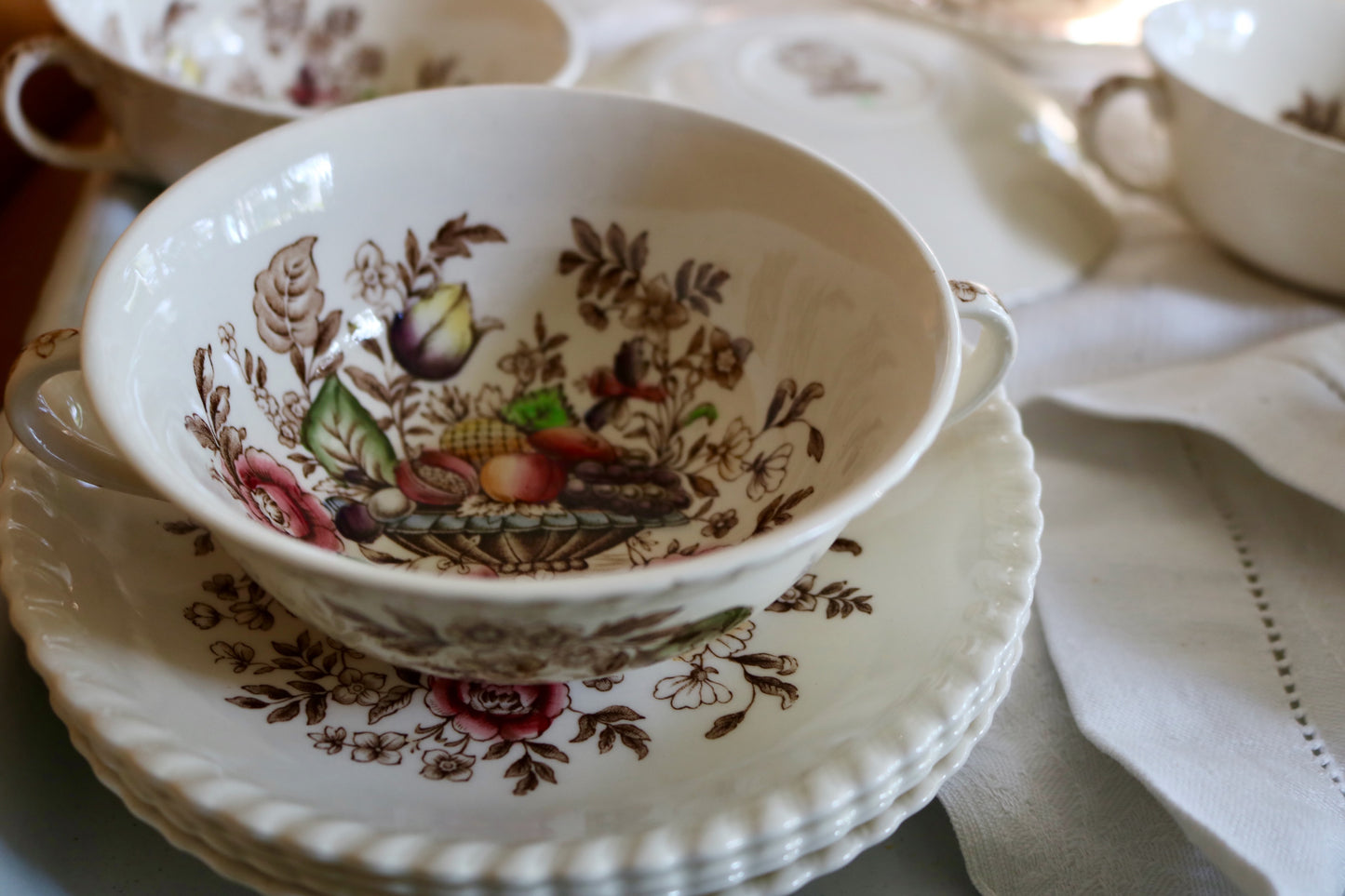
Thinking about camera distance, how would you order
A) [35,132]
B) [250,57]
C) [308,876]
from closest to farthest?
[308,876], [35,132], [250,57]

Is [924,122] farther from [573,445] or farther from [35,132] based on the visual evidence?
[35,132]

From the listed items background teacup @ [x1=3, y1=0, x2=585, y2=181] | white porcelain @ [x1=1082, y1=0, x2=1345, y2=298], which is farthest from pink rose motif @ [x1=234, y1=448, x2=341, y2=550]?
white porcelain @ [x1=1082, y1=0, x2=1345, y2=298]

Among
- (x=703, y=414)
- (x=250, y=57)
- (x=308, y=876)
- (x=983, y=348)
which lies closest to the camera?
(x=308, y=876)

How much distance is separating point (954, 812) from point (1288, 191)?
46cm

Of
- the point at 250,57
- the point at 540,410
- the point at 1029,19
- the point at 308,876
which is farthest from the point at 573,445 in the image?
the point at 1029,19

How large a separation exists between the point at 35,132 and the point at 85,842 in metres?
0.48

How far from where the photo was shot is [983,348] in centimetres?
40

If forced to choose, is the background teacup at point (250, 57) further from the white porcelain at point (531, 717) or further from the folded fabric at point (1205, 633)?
the folded fabric at point (1205, 633)

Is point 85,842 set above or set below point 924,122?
below

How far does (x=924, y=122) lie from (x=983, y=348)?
1.11ft

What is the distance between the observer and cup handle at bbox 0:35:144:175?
0.60m

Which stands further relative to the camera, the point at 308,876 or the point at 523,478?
the point at 523,478

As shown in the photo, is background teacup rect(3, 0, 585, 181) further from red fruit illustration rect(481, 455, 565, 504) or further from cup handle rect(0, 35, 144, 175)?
red fruit illustration rect(481, 455, 565, 504)

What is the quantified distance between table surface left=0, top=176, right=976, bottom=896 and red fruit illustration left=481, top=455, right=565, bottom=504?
0.63 ft
